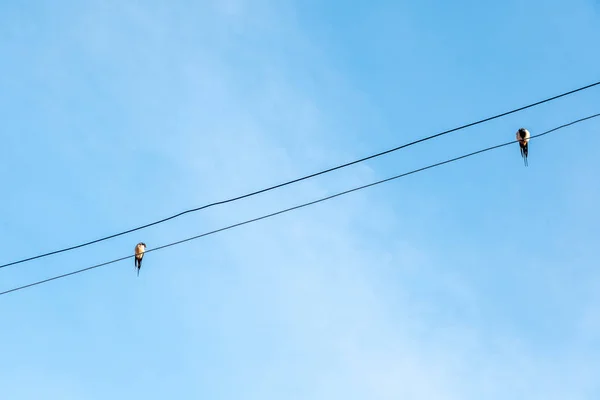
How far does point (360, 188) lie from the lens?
50.2 feet

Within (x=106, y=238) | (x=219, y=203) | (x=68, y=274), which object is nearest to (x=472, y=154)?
(x=219, y=203)

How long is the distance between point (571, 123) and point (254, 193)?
23.5 ft

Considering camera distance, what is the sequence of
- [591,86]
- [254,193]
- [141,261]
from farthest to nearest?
[141,261] → [254,193] → [591,86]

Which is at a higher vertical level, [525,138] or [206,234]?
[525,138]

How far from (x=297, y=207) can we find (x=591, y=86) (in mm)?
6629

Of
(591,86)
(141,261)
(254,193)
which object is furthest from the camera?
(141,261)

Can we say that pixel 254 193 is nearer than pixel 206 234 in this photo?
Yes

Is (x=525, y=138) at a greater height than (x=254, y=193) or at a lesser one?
greater

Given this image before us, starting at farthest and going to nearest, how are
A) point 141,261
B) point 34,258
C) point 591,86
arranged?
1. point 141,261
2. point 34,258
3. point 591,86

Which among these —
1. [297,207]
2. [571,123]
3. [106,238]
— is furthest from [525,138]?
[106,238]

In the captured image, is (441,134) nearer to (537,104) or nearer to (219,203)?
(537,104)

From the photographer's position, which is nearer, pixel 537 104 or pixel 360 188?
pixel 537 104

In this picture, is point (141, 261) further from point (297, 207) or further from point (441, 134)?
point (441, 134)

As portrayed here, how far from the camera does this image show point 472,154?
14.8 meters
